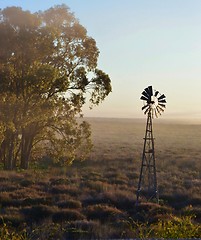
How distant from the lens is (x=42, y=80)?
26.9 meters

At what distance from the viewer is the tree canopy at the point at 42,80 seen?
1077 inches

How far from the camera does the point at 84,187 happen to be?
23.2 metres

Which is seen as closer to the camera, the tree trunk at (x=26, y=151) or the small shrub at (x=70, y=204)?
the small shrub at (x=70, y=204)

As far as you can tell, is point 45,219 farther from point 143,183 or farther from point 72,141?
point 72,141

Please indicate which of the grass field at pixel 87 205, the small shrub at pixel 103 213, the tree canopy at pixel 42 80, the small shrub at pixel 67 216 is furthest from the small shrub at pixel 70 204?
the tree canopy at pixel 42 80

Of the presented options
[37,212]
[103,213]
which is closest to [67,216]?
[37,212]

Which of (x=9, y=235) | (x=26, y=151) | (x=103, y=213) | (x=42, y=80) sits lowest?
(x=103, y=213)

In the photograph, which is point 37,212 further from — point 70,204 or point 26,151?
point 26,151

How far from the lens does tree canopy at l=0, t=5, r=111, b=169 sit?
1077 inches

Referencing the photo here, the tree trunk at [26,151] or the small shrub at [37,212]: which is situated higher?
the tree trunk at [26,151]

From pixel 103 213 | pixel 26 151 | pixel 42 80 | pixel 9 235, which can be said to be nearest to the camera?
pixel 9 235

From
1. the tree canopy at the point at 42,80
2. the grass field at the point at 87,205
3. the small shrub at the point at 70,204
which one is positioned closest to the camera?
the grass field at the point at 87,205

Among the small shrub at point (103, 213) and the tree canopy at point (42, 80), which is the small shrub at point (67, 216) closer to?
the small shrub at point (103, 213)

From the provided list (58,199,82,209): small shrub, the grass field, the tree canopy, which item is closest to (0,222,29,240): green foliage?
the grass field
